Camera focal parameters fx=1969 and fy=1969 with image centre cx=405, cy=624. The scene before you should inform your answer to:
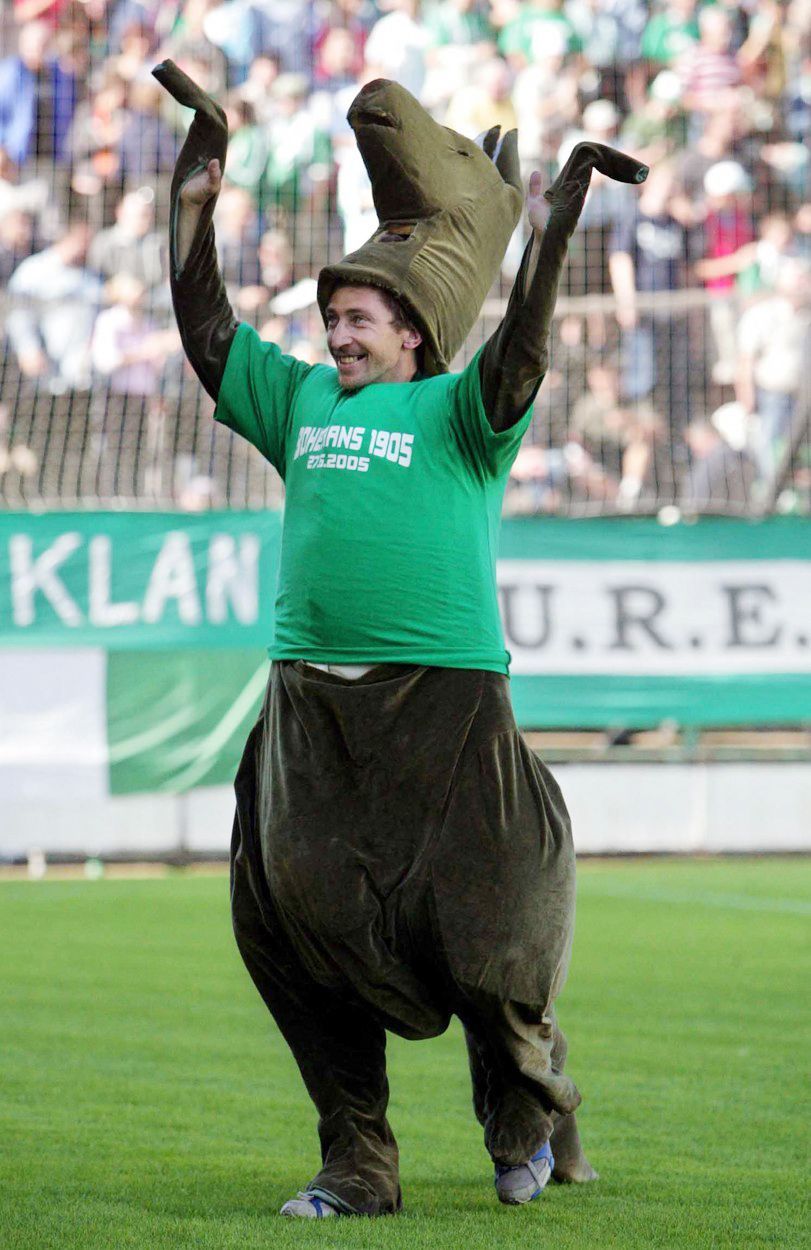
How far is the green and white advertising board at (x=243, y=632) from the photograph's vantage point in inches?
449

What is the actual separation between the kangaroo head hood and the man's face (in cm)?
3

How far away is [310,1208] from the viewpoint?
367 cm

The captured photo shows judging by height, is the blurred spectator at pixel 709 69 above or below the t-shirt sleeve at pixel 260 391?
above

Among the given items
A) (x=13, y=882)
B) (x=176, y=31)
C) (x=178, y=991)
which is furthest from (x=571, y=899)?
(x=176, y=31)

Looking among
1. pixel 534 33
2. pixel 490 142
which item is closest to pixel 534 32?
pixel 534 33

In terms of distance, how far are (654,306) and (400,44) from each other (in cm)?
313

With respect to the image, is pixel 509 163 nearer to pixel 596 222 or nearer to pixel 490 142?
pixel 490 142

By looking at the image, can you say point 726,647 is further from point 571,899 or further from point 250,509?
point 571,899

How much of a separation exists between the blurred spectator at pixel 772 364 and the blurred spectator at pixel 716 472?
113 mm

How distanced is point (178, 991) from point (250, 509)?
197 inches

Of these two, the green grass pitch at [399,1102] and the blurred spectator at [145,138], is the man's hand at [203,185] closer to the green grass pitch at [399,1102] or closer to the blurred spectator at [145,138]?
the green grass pitch at [399,1102]

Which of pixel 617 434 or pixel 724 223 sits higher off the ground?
pixel 724 223

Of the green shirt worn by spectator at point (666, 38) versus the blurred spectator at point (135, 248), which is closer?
the blurred spectator at point (135, 248)

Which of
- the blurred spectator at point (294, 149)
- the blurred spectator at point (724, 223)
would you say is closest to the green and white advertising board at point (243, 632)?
the blurred spectator at point (724, 223)
